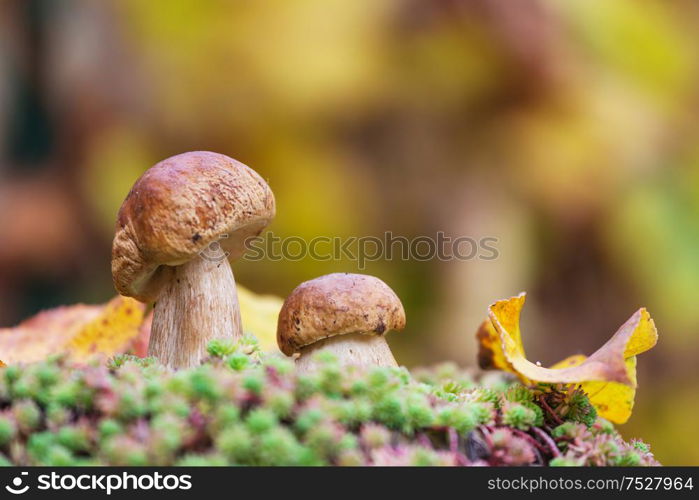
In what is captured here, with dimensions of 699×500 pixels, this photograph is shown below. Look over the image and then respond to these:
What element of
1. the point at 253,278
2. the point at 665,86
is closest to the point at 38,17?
the point at 253,278

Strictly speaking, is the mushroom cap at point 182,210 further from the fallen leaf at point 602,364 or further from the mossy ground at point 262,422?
the fallen leaf at point 602,364

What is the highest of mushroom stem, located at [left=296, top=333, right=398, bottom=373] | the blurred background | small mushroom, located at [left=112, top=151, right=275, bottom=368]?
the blurred background

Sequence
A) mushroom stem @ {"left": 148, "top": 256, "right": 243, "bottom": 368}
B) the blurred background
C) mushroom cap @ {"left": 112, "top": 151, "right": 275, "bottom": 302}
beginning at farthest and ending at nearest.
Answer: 1. the blurred background
2. mushroom stem @ {"left": 148, "top": 256, "right": 243, "bottom": 368}
3. mushroom cap @ {"left": 112, "top": 151, "right": 275, "bottom": 302}

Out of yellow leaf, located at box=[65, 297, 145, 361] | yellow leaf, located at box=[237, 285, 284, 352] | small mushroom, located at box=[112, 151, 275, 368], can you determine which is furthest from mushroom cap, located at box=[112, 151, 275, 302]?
yellow leaf, located at box=[237, 285, 284, 352]

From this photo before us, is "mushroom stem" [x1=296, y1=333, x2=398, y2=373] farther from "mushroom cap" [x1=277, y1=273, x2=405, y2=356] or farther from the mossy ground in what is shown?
the mossy ground

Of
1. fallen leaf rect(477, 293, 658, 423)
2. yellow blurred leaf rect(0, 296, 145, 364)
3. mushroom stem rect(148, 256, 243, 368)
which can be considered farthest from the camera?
yellow blurred leaf rect(0, 296, 145, 364)

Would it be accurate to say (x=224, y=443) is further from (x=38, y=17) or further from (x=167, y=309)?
(x=38, y=17)
